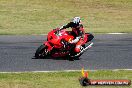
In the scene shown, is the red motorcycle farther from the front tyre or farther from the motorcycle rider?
the motorcycle rider

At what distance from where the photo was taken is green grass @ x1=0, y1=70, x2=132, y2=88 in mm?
11070

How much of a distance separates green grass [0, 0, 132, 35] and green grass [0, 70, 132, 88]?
9274 millimetres

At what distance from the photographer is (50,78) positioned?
39.1 feet

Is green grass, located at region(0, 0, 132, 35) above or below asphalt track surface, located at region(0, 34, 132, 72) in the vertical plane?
below

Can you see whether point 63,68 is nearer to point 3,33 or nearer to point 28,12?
point 3,33

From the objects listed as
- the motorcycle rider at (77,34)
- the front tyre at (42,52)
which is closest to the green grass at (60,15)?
the front tyre at (42,52)

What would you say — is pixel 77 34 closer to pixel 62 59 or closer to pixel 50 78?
pixel 62 59

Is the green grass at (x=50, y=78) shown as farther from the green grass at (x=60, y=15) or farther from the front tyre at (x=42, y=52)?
the green grass at (x=60, y=15)

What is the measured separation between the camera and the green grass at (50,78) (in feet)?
36.3

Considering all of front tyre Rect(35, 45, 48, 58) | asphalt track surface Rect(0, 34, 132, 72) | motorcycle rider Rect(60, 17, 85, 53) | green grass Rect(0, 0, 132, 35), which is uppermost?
motorcycle rider Rect(60, 17, 85, 53)

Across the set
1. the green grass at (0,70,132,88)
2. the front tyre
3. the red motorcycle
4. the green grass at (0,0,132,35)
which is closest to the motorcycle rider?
the red motorcycle

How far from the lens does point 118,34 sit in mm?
21578

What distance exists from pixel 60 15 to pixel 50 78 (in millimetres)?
17913

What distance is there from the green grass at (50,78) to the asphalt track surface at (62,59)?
1.05 m
